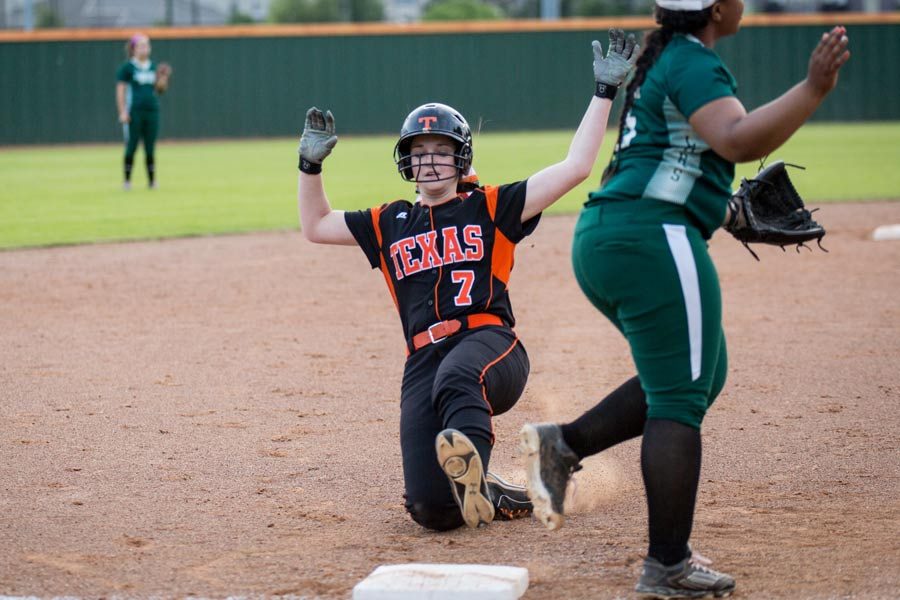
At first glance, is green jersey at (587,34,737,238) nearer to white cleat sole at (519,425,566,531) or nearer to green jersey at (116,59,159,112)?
white cleat sole at (519,425,566,531)

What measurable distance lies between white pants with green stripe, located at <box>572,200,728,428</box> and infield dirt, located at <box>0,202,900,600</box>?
567 mm

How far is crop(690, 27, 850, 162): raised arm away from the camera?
268 centimetres

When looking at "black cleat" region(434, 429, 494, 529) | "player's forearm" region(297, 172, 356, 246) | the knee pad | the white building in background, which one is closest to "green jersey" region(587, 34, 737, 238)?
"black cleat" region(434, 429, 494, 529)

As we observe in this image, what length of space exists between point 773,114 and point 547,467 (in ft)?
3.67

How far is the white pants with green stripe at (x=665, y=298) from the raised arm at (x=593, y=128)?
640 millimetres

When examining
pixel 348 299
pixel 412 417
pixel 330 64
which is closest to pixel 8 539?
pixel 412 417

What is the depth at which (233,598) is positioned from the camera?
300cm

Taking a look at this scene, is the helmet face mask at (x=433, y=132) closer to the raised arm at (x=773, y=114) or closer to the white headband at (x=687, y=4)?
the white headband at (x=687, y=4)

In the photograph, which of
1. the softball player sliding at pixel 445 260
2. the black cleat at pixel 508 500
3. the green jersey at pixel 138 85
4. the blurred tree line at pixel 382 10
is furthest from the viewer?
the blurred tree line at pixel 382 10

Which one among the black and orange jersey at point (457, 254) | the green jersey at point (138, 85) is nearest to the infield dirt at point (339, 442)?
the black and orange jersey at point (457, 254)

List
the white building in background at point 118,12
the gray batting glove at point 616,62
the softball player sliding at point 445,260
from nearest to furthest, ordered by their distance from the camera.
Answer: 1. the gray batting glove at point 616,62
2. the softball player sliding at point 445,260
3. the white building in background at point 118,12

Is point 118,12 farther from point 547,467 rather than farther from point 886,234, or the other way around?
point 547,467

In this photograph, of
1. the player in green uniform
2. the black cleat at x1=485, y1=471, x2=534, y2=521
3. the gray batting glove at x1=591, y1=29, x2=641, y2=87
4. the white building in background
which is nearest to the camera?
the player in green uniform

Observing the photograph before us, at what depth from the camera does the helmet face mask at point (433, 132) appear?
3896 millimetres
